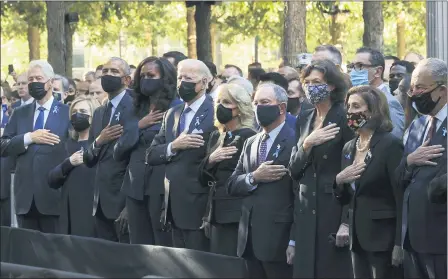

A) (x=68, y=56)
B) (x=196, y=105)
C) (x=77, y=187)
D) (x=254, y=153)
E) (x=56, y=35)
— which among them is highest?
(x=56, y=35)

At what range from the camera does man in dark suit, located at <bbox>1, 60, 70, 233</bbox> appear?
1299 cm

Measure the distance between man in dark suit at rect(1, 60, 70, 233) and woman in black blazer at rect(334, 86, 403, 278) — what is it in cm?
470

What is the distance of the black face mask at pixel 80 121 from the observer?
12.8 metres

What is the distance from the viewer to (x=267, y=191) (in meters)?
9.92

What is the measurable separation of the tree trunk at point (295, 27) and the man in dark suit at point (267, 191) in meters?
9.79

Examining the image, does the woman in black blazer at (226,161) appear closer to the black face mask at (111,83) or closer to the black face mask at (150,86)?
the black face mask at (150,86)

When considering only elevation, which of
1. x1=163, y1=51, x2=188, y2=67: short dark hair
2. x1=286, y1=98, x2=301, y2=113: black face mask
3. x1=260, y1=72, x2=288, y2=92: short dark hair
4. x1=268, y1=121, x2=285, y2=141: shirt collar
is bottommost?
x1=268, y1=121, x2=285, y2=141: shirt collar

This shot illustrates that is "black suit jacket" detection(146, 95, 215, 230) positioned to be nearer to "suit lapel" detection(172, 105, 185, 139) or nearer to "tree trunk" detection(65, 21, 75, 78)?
"suit lapel" detection(172, 105, 185, 139)

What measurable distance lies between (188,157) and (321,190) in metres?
1.84

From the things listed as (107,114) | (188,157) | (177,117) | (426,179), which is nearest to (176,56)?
(107,114)

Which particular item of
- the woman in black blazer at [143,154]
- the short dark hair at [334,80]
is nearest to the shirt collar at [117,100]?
the woman in black blazer at [143,154]

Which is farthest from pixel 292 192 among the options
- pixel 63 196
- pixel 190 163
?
pixel 63 196

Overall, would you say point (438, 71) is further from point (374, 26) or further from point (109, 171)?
point (374, 26)

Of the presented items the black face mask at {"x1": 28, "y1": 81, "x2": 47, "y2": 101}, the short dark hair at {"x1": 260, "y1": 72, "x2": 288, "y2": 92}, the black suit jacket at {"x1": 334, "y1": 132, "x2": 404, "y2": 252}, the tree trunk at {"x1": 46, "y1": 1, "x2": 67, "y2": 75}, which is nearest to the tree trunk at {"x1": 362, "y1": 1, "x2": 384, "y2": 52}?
the tree trunk at {"x1": 46, "y1": 1, "x2": 67, "y2": 75}
